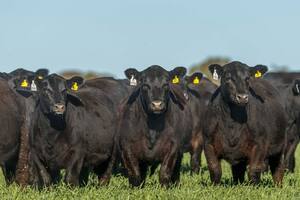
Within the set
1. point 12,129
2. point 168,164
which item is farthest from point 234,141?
point 12,129

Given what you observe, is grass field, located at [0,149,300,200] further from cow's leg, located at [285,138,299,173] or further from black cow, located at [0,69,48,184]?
cow's leg, located at [285,138,299,173]

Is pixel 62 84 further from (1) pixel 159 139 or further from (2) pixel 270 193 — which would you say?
(2) pixel 270 193

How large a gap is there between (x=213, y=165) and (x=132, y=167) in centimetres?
119

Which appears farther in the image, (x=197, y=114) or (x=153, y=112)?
(x=197, y=114)

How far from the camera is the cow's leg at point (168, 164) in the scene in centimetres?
1155

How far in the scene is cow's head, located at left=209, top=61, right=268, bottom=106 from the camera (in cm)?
1148

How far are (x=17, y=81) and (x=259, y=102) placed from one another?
4.44 metres

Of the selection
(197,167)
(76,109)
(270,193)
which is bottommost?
(197,167)

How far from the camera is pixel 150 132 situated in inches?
466

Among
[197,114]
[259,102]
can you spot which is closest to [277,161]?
[259,102]

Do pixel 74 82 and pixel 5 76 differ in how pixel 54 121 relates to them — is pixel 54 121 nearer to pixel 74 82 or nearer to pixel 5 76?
pixel 74 82

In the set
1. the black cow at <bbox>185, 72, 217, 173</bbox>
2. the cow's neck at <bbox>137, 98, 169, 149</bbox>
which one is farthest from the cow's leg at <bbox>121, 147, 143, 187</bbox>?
the black cow at <bbox>185, 72, 217, 173</bbox>

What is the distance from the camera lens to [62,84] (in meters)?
11.9

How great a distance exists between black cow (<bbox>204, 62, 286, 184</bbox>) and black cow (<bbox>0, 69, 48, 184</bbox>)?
2849 millimetres
